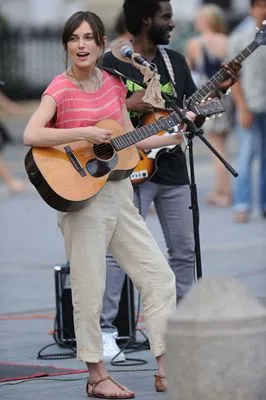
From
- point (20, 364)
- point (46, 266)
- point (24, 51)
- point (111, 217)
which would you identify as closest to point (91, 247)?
point (111, 217)

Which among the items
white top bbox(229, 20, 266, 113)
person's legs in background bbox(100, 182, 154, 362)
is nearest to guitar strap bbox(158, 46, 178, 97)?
person's legs in background bbox(100, 182, 154, 362)

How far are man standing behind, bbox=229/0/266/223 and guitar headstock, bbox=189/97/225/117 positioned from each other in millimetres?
5848

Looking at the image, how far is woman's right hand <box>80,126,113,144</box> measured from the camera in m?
6.52

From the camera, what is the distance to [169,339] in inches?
203

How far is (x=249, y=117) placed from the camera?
13.4 m

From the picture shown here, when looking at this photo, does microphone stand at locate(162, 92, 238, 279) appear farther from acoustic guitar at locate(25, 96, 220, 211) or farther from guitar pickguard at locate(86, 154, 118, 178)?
guitar pickguard at locate(86, 154, 118, 178)

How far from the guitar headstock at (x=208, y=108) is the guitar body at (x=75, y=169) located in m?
0.47

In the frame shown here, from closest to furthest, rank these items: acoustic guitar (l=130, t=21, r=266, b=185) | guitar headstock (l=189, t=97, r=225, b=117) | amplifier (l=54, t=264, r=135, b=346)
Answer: guitar headstock (l=189, t=97, r=225, b=117)
acoustic guitar (l=130, t=21, r=266, b=185)
amplifier (l=54, t=264, r=135, b=346)

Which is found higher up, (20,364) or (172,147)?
(172,147)

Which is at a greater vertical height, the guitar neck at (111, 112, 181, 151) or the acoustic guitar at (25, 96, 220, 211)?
the guitar neck at (111, 112, 181, 151)

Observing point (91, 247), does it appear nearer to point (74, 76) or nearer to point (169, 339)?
point (74, 76)

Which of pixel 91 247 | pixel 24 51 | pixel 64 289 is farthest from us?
pixel 24 51

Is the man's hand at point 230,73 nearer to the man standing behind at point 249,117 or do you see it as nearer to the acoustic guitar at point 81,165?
the acoustic guitar at point 81,165

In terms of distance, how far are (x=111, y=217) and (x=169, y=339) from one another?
1.60 metres
